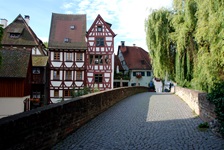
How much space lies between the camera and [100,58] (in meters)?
38.0

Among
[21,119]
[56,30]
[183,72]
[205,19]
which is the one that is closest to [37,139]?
[21,119]

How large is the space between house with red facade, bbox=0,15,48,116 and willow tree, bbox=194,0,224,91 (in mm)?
17680

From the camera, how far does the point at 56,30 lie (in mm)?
40406

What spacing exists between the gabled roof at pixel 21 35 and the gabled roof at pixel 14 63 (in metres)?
9.56

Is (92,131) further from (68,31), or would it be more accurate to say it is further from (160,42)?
(68,31)

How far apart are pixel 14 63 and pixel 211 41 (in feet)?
67.9

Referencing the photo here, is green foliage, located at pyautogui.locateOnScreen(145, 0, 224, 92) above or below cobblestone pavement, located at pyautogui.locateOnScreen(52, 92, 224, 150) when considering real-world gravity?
above

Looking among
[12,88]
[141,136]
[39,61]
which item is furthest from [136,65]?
[141,136]

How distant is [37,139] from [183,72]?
57.6 feet

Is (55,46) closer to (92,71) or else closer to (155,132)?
(92,71)

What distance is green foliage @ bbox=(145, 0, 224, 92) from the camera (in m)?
12.5

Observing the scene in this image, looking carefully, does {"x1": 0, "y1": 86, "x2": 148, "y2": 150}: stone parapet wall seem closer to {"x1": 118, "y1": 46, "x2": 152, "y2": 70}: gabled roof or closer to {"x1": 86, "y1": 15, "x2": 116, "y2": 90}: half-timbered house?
{"x1": 86, "y1": 15, "x2": 116, "y2": 90}: half-timbered house

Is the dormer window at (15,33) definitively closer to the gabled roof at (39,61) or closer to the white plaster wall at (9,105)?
the gabled roof at (39,61)

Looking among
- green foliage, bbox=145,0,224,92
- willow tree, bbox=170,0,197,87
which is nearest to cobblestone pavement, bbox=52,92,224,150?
green foliage, bbox=145,0,224,92
